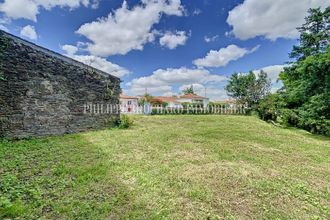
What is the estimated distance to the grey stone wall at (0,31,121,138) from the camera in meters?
7.05

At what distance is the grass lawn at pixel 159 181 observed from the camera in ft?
10.2

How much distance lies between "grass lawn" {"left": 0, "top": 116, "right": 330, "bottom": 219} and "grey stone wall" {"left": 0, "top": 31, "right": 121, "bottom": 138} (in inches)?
37.5

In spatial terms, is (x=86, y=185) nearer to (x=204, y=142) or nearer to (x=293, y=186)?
(x=293, y=186)

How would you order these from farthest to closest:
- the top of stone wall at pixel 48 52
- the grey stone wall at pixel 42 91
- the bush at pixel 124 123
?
the bush at pixel 124 123 < the top of stone wall at pixel 48 52 < the grey stone wall at pixel 42 91

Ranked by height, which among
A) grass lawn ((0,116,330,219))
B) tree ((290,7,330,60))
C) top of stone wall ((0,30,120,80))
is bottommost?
grass lawn ((0,116,330,219))

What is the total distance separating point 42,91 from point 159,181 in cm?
607

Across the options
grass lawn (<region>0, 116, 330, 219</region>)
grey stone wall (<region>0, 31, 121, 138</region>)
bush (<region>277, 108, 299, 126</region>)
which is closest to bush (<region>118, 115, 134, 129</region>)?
grey stone wall (<region>0, 31, 121, 138</region>)

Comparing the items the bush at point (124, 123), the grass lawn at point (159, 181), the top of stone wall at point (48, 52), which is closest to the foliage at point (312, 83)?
the grass lawn at point (159, 181)

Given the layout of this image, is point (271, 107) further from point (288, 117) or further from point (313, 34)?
point (313, 34)

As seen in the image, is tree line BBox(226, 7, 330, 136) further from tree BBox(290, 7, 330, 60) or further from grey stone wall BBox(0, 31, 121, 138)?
grey stone wall BBox(0, 31, 121, 138)

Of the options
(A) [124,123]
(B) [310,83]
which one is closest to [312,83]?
(B) [310,83]

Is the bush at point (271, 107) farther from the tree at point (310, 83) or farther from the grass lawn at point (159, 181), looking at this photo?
the grass lawn at point (159, 181)

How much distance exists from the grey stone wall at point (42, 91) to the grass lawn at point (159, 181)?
95 cm

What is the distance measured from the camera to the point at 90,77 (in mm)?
9922
